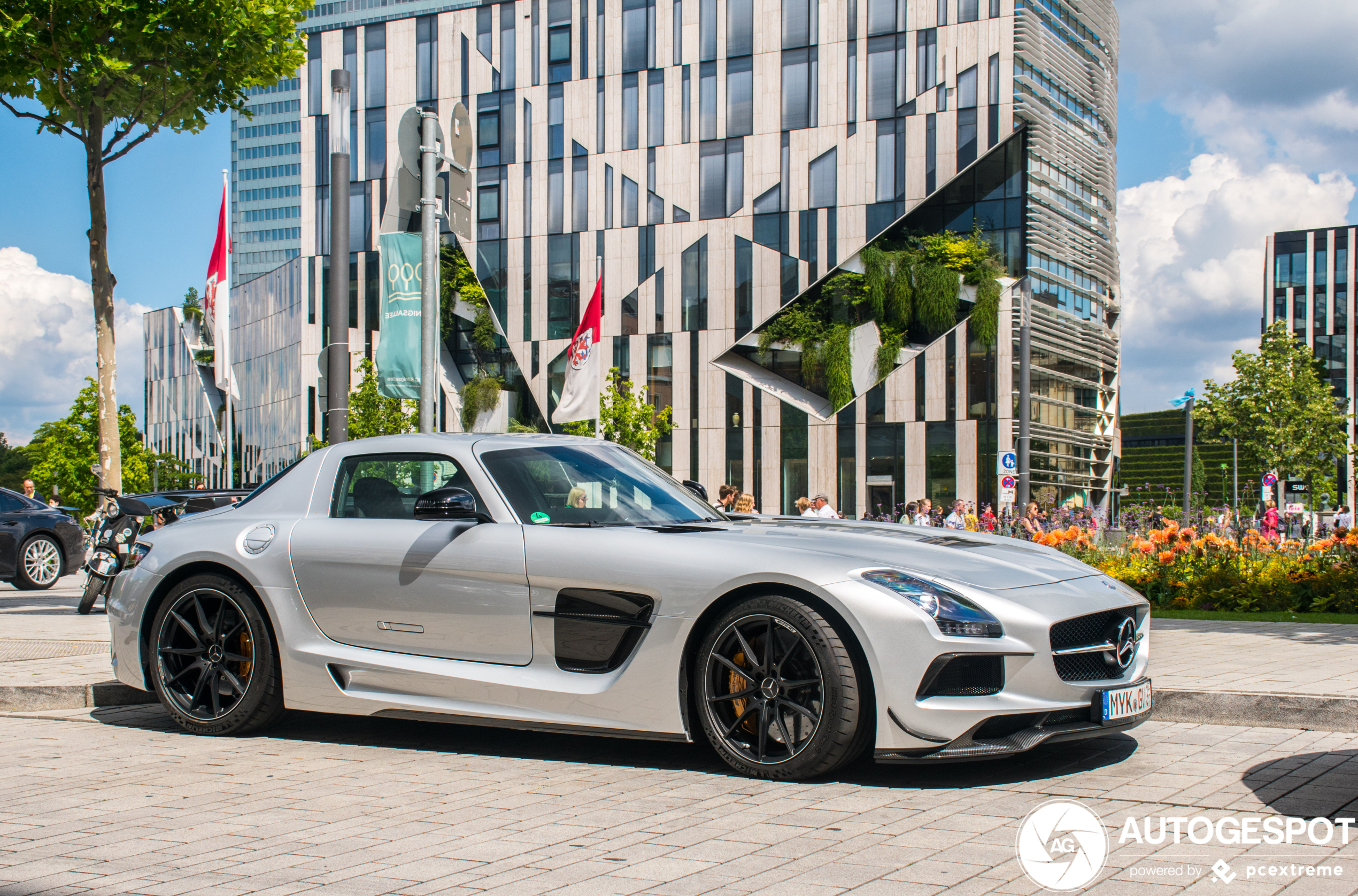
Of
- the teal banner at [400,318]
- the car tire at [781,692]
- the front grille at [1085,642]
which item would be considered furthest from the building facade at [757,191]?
the front grille at [1085,642]

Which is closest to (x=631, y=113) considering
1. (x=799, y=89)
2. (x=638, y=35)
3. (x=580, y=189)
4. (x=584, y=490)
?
(x=638, y=35)

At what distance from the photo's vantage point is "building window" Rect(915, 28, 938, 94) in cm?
4231

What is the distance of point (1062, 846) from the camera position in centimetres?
368

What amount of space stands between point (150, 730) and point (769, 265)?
4019 centimetres

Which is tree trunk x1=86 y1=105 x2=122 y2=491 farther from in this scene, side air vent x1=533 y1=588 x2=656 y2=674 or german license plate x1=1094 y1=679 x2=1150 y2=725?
german license plate x1=1094 y1=679 x2=1150 y2=725

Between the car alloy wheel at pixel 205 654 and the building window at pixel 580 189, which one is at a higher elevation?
the building window at pixel 580 189

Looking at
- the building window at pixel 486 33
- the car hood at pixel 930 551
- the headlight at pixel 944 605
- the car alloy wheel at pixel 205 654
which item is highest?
the building window at pixel 486 33

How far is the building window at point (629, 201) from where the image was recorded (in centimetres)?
4662

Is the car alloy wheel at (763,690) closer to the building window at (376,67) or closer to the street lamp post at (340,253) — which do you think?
the street lamp post at (340,253)

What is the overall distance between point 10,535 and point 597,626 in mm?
15086

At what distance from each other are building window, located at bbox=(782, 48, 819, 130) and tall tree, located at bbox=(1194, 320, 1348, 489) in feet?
68.1

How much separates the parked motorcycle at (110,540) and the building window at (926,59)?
35.0 m

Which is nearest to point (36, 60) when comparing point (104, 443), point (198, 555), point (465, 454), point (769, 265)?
point (104, 443)

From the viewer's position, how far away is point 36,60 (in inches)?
502
